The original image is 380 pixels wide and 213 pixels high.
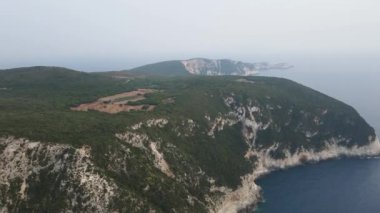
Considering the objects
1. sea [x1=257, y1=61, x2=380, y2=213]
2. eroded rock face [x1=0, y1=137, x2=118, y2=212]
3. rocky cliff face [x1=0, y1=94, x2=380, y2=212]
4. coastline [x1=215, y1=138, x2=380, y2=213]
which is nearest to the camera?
eroded rock face [x1=0, y1=137, x2=118, y2=212]

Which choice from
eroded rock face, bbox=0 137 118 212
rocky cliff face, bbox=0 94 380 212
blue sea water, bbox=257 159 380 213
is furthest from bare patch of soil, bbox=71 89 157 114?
blue sea water, bbox=257 159 380 213

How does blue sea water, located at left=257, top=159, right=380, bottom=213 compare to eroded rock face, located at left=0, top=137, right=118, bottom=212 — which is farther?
blue sea water, located at left=257, top=159, right=380, bottom=213

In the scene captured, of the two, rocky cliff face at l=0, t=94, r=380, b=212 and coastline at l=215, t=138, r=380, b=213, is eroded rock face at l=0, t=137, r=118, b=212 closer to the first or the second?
rocky cliff face at l=0, t=94, r=380, b=212

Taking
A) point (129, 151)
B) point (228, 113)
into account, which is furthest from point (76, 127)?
point (228, 113)

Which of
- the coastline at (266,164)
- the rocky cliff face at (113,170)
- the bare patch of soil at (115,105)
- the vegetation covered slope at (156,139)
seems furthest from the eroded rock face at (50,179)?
the bare patch of soil at (115,105)

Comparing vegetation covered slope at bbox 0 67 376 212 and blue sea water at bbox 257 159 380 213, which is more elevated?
vegetation covered slope at bbox 0 67 376 212

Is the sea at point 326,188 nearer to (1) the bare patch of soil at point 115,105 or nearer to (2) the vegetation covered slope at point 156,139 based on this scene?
(2) the vegetation covered slope at point 156,139
